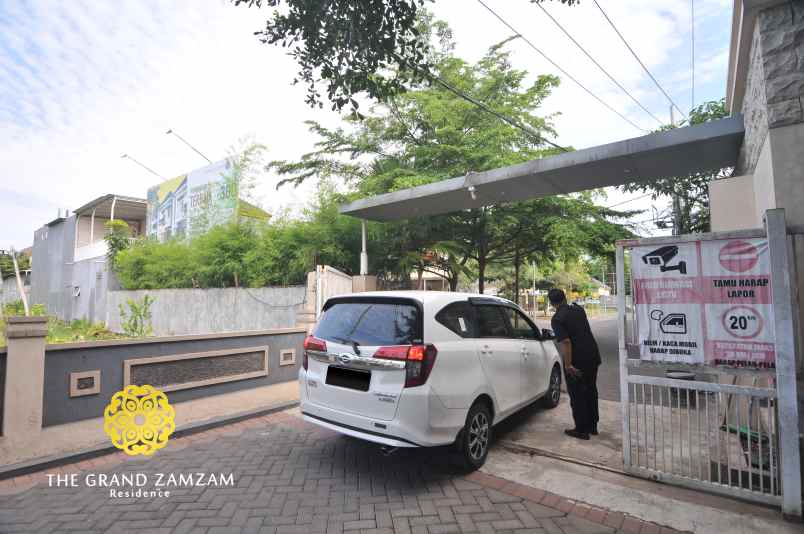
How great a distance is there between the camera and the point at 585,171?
23.6 ft

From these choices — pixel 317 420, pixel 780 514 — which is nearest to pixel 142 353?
pixel 317 420

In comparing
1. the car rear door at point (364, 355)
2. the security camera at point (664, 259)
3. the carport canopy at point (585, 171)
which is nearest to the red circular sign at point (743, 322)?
the security camera at point (664, 259)

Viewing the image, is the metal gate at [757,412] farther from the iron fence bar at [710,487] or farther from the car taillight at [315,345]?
the car taillight at [315,345]

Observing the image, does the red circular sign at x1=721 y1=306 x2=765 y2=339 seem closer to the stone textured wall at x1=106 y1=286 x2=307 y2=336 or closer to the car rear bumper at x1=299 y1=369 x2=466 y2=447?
the car rear bumper at x1=299 y1=369 x2=466 y2=447

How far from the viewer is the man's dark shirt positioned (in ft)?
15.4

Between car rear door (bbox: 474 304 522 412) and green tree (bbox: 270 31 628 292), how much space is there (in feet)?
20.2

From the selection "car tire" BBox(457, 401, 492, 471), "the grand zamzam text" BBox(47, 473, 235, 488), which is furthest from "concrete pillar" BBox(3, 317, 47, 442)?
"car tire" BBox(457, 401, 492, 471)

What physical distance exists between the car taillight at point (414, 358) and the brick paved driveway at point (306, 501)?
96 centimetres

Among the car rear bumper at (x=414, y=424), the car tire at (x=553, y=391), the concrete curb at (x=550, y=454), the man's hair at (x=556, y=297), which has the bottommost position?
the concrete curb at (x=550, y=454)

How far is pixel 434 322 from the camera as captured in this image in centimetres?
380

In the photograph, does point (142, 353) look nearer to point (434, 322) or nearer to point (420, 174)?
point (434, 322)

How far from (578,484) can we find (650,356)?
51.0 inches

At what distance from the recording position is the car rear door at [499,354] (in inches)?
169

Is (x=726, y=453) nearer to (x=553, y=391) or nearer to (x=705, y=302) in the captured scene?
(x=705, y=302)
